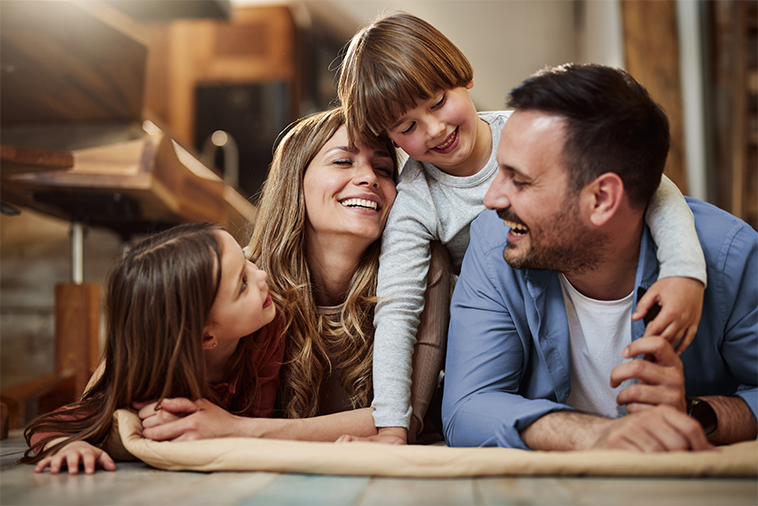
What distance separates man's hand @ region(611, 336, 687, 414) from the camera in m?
1.01

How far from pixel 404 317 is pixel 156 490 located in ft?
2.16

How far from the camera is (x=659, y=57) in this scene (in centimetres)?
306

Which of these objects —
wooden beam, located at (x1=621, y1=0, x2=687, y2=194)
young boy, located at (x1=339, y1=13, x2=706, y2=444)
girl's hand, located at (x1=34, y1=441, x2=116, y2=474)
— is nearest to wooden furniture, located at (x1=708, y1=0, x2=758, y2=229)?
wooden beam, located at (x1=621, y1=0, x2=687, y2=194)

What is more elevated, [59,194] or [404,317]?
[59,194]

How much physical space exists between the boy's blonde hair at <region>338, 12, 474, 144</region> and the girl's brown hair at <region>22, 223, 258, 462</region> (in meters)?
0.47

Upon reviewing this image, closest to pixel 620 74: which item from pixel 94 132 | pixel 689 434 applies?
pixel 689 434

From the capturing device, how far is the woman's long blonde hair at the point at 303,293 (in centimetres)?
152

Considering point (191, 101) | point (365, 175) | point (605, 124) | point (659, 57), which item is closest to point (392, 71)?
point (365, 175)

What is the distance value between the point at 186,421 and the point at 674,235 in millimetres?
966

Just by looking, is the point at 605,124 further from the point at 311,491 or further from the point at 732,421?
the point at 311,491

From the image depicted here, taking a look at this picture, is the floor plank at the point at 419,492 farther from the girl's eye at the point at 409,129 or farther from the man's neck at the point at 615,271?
the girl's eye at the point at 409,129

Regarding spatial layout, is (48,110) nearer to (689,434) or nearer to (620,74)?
(620,74)

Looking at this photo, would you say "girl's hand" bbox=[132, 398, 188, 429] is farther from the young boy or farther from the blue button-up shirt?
the blue button-up shirt

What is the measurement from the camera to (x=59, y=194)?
6.93 ft
